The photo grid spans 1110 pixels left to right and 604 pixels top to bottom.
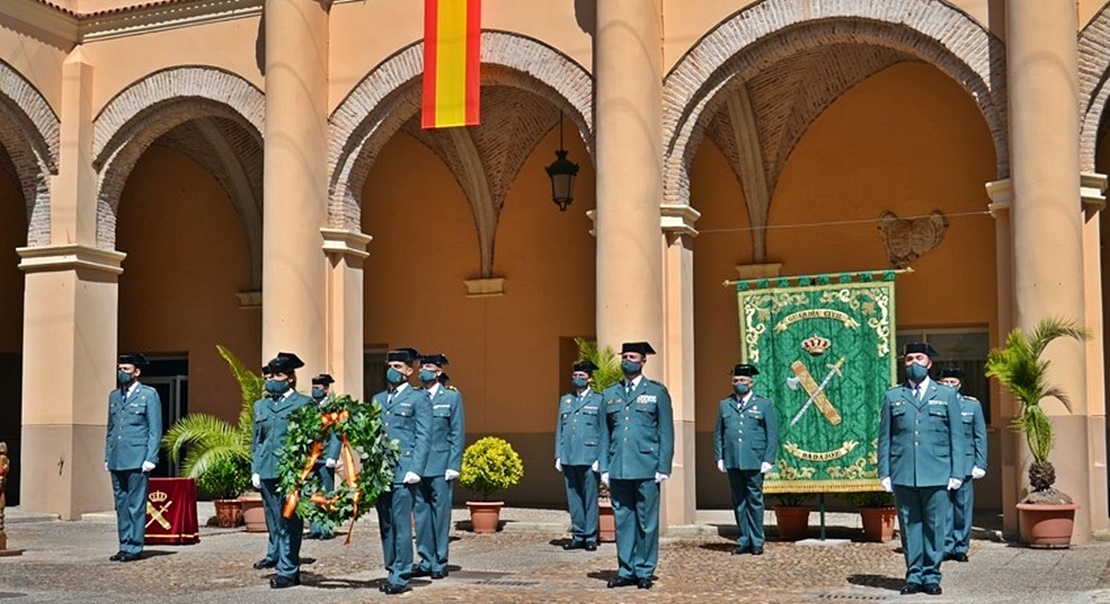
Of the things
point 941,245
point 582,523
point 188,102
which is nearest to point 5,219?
point 188,102

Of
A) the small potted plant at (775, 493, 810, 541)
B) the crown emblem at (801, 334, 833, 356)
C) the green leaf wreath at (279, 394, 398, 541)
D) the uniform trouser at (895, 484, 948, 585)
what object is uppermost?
the crown emblem at (801, 334, 833, 356)

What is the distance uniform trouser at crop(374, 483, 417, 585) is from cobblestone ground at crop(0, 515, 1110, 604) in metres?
0.23

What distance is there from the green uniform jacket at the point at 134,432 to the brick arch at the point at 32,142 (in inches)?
232

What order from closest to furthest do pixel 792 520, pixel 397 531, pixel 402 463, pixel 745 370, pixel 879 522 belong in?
pixel 397 531 < pixel 402 463 < pixel 745 370 < pixel 879 522 < pixel 792 520

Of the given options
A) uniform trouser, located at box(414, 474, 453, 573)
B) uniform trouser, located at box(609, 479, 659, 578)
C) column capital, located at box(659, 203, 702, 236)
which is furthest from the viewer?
column capital, located at box(659, 203, 702, 236)

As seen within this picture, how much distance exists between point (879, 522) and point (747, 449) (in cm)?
166

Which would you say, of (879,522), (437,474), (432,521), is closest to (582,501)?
(879,522)

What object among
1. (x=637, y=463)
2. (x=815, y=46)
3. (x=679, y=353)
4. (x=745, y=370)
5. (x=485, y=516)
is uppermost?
(x=815, y=46)

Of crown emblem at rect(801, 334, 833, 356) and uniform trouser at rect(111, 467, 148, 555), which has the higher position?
crown emblem at rect(801, 334, 833, 356)

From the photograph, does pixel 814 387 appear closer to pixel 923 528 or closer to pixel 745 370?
pixel 745 370

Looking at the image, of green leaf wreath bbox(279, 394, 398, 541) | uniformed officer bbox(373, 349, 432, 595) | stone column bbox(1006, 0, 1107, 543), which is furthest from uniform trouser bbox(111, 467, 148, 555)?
stone column bbox(1006, 0, 1107, 543)

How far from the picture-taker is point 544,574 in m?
12.2

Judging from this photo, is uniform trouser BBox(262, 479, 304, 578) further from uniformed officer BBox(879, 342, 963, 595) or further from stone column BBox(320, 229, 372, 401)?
stone column BBox(320, 229, 372, 401)

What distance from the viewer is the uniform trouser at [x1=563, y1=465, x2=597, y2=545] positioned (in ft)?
47.9
